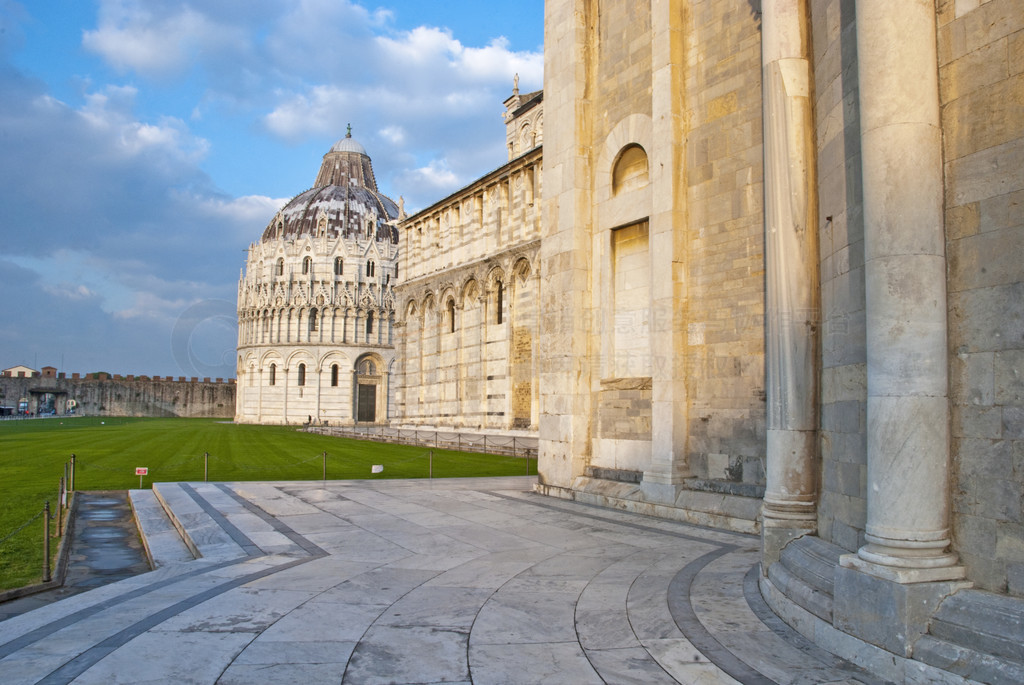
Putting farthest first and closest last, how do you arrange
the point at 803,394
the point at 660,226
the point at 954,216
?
1. the point at 660,226
2. the point at 803,394
3. the point at 954,216

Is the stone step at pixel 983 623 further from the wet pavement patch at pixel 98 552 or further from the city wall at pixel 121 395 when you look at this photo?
the city wall at pixel 121 395

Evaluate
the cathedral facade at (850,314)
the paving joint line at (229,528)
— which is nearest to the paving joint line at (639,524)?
the cathedral facade at (850,314)

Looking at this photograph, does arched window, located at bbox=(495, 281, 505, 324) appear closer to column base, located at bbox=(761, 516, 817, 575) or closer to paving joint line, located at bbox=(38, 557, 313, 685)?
paving joint line, located at bbox=(38, 557, 313, 685)

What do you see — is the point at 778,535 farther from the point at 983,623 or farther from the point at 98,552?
the point at 98,552

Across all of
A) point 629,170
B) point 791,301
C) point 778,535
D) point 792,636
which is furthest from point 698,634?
point 629,170

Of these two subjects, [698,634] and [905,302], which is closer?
[905,302]

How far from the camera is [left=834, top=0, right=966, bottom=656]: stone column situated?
4977mm

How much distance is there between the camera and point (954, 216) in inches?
202

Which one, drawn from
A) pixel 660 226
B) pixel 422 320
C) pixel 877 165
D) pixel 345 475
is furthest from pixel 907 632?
pixel 422 320

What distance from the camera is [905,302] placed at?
5.11 m

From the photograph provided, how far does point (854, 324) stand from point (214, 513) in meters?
10.8

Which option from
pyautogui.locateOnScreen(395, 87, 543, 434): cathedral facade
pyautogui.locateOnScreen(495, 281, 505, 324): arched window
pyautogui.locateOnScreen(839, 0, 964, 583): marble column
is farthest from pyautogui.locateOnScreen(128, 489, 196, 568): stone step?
pyautogui.locateOnScreen(495, 281, 505, 324): arched window

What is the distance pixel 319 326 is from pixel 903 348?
8608cm

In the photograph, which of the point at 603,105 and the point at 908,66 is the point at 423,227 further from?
the point at 908,66
